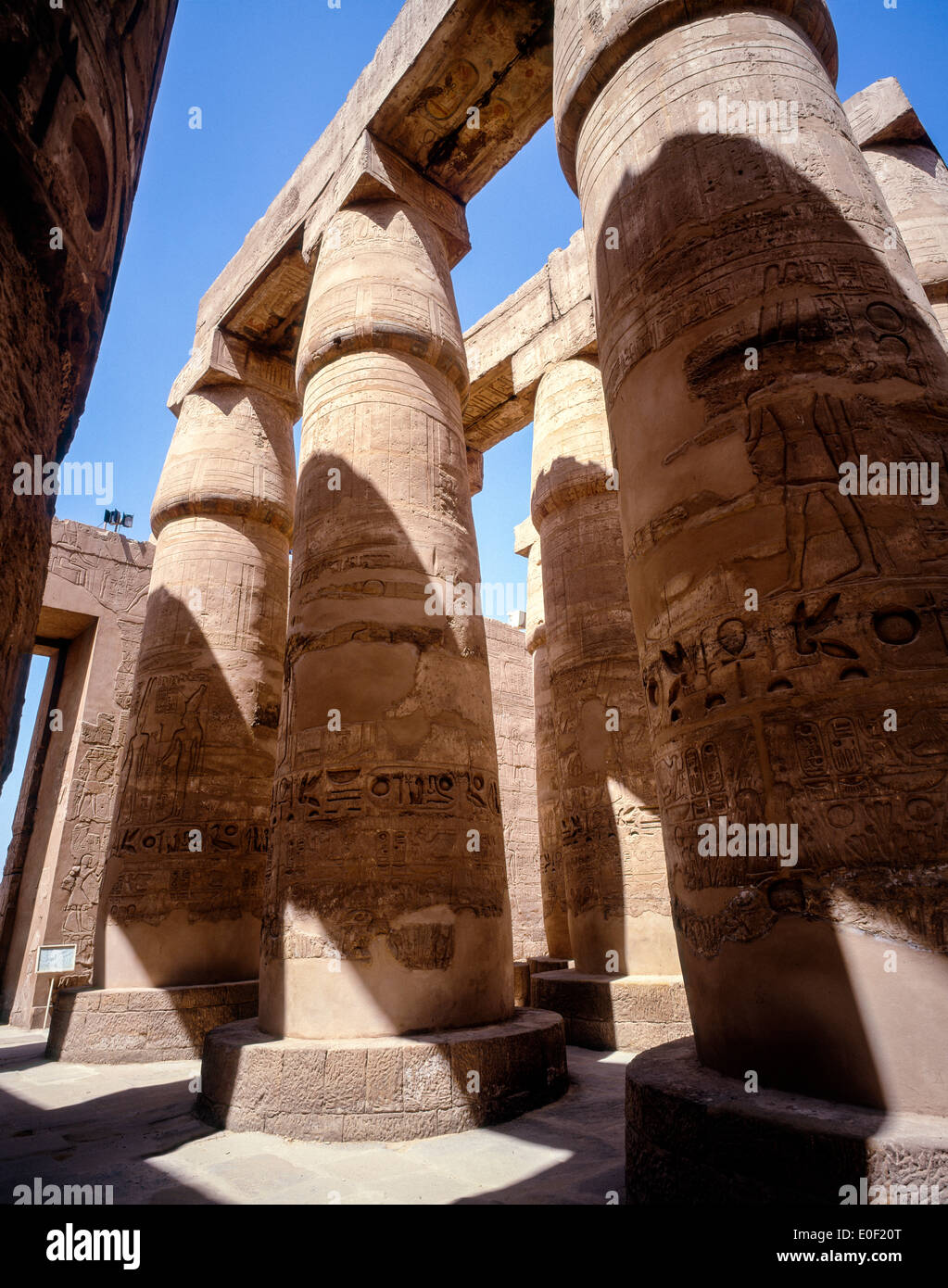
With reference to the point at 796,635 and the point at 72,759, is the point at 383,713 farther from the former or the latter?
the point at 72,759

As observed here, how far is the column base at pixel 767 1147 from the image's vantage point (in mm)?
1664

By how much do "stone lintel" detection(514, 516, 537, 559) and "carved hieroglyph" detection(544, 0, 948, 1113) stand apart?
29.5 ft

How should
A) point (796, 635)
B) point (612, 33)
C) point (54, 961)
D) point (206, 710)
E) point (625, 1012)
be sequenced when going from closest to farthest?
1. point (796, 635)
2. point (612, 33)
3. point (625, 1012)
4. point (206, 710)
5. point (54, 961)

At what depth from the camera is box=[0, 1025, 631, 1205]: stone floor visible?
277 cm

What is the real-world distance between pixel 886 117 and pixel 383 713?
7.56 m

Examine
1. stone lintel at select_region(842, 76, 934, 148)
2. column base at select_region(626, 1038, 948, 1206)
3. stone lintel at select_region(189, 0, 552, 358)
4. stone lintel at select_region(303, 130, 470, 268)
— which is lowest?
column base at select_region(626, 1038, 948, 1206)

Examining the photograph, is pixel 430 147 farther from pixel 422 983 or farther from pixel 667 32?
pixel 422 983

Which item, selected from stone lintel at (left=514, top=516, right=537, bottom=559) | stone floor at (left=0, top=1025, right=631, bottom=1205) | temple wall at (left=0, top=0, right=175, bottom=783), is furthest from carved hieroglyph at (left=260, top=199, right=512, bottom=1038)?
stone lintel at (left=514, top=516, right=537, bottom=559)

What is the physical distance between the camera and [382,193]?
609 cm

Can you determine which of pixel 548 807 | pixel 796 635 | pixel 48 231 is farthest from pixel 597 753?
pixel 48 231

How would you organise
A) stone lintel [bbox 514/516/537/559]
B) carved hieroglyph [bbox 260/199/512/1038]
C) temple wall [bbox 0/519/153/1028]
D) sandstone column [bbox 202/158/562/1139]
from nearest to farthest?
sandstone column [bbox 202/158/562/1139] → carved hieroglyph [bbox 260/199/512/1038] → temple wall [bbox 0/519/153/1028] → stone lintel [bbox 514/516/537/559]

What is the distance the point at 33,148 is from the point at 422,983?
12.4ft

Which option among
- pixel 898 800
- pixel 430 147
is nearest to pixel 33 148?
pixel 898 800

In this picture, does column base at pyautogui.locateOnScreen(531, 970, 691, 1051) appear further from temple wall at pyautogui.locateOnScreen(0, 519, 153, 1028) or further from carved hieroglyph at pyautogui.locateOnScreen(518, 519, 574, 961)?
temple wall at pyautogui.locateOnScreen(0, 519, 153, 1028)
